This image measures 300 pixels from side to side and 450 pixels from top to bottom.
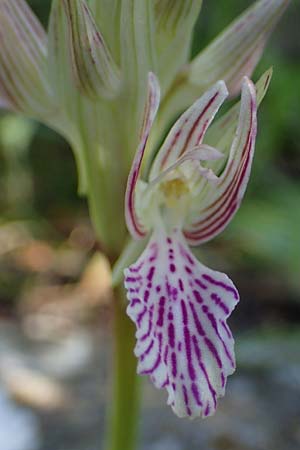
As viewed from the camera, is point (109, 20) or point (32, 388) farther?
point (32, 388)

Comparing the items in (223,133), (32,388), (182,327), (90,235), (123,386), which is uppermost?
(223,133)

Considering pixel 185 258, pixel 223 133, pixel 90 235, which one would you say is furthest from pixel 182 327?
pixel 90 235

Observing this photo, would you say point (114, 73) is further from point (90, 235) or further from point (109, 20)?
point (90, 235)

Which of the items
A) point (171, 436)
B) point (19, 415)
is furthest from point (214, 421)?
point (19, 415)

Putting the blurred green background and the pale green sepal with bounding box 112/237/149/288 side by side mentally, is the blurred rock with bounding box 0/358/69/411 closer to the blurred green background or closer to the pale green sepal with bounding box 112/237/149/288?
the blurred green background

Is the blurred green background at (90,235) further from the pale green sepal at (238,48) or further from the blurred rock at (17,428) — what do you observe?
the pale green sepal at (238,48)

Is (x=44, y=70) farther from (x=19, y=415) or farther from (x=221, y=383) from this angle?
(x=19, y=415)

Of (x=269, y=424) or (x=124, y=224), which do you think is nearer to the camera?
(x=124, y=224)
